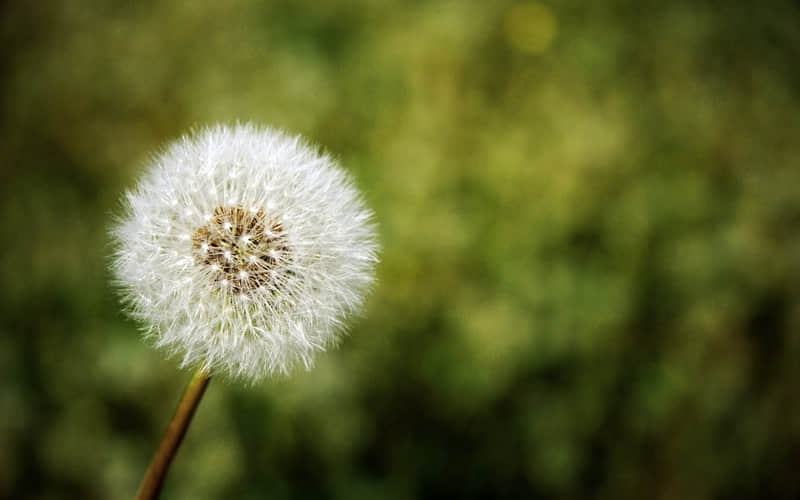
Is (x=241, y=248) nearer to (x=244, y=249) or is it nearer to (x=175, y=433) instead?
(x=244, y=249)

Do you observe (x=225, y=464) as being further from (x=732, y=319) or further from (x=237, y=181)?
(x=732, y=319)

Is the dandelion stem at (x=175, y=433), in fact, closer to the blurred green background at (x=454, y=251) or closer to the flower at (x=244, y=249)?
the flower at (x=244, y=249)

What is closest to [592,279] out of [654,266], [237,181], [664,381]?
[654,266]

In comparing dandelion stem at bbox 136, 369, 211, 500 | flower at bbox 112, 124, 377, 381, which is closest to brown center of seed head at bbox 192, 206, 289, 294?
flower at bbox 112, 124, 377, 381

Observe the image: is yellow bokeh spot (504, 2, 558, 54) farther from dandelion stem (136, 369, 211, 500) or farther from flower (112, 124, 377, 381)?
dandelion stem (136, 369, 211, 500)

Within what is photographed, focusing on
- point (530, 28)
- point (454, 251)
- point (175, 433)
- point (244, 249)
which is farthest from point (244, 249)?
point (530, 28)

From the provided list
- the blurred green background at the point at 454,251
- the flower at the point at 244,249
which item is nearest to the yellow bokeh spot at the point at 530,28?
the blurred green background at the point at 454,251
